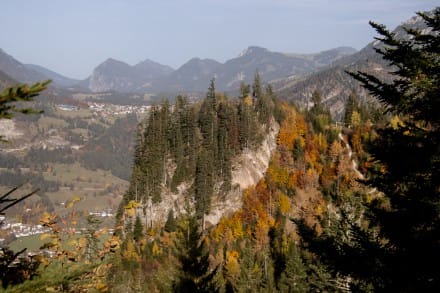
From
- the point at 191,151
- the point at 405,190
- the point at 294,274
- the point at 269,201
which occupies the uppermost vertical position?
the point at 405,190

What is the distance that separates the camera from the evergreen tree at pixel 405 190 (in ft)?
27.4

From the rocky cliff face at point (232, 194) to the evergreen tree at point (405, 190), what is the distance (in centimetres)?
7168

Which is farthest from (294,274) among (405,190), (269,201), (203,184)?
(269,201)

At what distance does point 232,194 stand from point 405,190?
84553mm

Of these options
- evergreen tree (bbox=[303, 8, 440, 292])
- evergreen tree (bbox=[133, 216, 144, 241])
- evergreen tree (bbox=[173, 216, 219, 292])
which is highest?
evergreen tree (bbox=[303, 8, 440, 292])

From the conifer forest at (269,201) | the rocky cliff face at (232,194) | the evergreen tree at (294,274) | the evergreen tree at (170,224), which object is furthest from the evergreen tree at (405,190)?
the evergreen tree at (170,224)

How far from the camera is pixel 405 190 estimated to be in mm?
9617

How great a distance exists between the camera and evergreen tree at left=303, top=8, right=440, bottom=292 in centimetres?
835

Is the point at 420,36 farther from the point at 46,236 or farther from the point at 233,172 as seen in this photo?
the point at 233,172

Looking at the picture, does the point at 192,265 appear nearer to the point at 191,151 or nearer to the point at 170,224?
the point at 170,224

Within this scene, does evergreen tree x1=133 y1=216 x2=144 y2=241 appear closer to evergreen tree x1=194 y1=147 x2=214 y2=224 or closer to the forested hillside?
the forested hillside

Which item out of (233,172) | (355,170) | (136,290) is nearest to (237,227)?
(233,172)

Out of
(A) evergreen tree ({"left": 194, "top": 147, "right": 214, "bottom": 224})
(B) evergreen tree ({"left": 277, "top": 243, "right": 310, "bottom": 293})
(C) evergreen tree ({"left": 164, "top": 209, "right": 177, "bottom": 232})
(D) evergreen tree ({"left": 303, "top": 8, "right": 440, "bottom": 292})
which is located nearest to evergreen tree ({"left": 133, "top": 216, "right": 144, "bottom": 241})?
(C) evergreen tree ({"left": 164, "top": 209, "right": 177, "bottom": 232})

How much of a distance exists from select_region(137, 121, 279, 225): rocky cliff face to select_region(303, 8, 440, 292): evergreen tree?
71.7 metres
